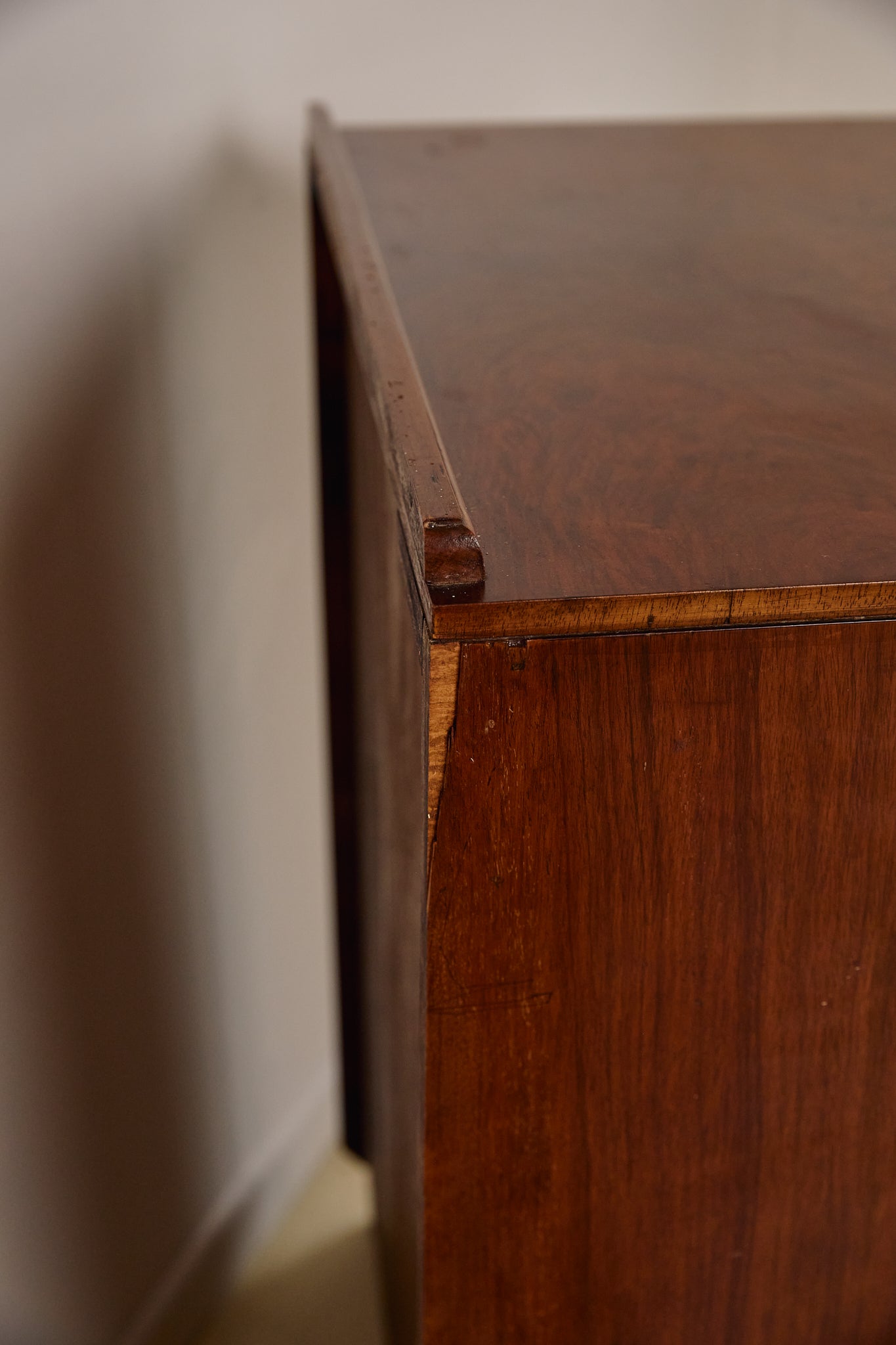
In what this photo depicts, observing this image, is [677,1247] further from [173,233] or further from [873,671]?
[173,233]

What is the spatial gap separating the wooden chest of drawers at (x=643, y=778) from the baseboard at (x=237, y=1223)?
1.73 ft

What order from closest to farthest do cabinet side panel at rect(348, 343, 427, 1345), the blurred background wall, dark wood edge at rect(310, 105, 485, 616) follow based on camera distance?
1. dark wood edge at rect(310, 105, 485, 616)
2. cabinet side panel at rect(348, 343, 427, 1345)
3. the blurred background wall

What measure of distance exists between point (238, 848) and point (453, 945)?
63 cm

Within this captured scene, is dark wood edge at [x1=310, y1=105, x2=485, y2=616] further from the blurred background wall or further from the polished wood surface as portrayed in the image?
the blurred background wall

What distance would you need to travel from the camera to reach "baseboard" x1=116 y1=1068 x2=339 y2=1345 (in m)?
1.00

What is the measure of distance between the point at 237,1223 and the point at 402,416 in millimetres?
911

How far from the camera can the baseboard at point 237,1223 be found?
1.00m

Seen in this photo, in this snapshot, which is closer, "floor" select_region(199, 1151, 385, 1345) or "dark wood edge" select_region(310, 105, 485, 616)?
"dark wood edge" select_region(310, 105, 485, 616)

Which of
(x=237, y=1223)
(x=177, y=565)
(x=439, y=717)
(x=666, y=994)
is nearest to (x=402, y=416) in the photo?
(x=439, y=717)

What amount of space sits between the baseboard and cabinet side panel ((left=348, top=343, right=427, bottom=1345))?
0.59 ft

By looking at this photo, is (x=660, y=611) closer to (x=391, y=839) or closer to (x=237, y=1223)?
(x=391, y=839)

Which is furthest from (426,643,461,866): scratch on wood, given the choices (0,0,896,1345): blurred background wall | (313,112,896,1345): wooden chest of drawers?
(0,0,896,1345): blurred background wall

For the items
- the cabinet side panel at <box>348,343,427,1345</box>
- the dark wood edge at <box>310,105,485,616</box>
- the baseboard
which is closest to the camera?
the dark wood edge at <box>310,105,485,616</box>

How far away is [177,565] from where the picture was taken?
0.87 metres
